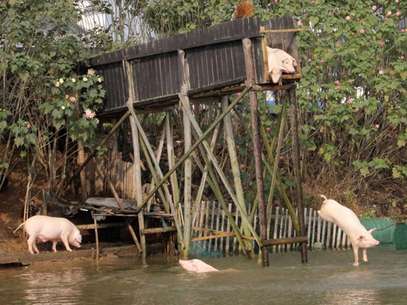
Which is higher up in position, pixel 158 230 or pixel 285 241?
pixel 158 230

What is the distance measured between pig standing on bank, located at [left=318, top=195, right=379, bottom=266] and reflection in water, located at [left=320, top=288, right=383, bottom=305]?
2.29 meters

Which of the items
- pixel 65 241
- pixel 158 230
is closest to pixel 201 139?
pixel 158 230

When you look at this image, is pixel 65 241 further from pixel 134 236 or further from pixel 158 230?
→ pixel 158 230

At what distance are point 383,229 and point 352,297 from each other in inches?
236

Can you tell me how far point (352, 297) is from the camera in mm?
11250

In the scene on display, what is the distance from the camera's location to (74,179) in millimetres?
17547

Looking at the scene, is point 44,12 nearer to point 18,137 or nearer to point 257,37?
point 18,137

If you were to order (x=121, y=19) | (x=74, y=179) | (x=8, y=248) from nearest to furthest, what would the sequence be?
(x=8, y=248), (x=74, y=179), (x=121, y=19)

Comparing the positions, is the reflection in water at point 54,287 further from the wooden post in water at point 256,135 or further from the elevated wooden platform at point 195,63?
the elevated wooden platform at point 195,63

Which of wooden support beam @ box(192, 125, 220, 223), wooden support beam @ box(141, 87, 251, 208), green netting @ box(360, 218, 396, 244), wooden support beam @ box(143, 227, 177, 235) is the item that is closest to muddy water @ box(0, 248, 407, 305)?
wooden support beam @ box(143, 227, 177, 235)

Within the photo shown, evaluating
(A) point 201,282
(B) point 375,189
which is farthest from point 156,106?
(B) point 375,189

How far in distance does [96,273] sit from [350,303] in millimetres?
4743

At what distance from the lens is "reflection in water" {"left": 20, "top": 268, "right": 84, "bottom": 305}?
38.7 feet

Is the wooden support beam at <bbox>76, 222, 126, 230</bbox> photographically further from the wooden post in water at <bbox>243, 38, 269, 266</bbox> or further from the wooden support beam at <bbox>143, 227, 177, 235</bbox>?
the wooden post in water at <bbox>243, 38, 269, 266</bbox>
